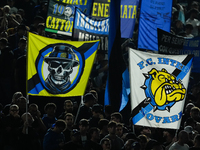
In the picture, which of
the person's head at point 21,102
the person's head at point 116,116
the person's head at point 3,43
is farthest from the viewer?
the person's head at point 3,43

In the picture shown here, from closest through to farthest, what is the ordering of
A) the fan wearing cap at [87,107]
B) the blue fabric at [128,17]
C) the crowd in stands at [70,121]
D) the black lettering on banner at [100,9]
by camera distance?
the crowd in stands at [70,121] → the fan wearing cap at [87,107] → the blue fabric at [128,17] → the black lettering on banner at [100,9]

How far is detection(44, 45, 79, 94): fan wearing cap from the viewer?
11.5m

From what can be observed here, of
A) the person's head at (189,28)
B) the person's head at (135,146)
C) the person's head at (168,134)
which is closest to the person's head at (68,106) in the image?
the person's head at (135,146)

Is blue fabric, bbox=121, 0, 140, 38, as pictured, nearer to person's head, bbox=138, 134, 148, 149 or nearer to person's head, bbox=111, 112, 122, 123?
person's head, bbox=111, 112, 122, 123

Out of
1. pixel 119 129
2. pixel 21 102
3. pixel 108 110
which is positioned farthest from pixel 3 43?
pixel 119 129

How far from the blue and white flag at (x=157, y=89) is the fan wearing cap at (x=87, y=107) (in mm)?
1152

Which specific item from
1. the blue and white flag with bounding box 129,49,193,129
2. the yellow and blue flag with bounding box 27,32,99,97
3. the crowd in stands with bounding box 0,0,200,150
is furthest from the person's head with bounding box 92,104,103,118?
the blue and white flag with bounding box 129,49,193,129

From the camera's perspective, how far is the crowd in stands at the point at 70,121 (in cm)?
1077

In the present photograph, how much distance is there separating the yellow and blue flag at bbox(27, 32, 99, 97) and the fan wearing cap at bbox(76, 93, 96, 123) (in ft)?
1.56

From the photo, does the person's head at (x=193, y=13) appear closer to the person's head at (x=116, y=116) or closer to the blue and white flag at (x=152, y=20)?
the blue and white flag at (x=152, y=20)

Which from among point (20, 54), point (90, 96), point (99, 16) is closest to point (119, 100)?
point (90, 96)

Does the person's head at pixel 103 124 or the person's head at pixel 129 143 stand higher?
the person's head at pixel 103 124

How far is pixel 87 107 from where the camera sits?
12273 mm

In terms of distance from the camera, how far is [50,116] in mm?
11773
